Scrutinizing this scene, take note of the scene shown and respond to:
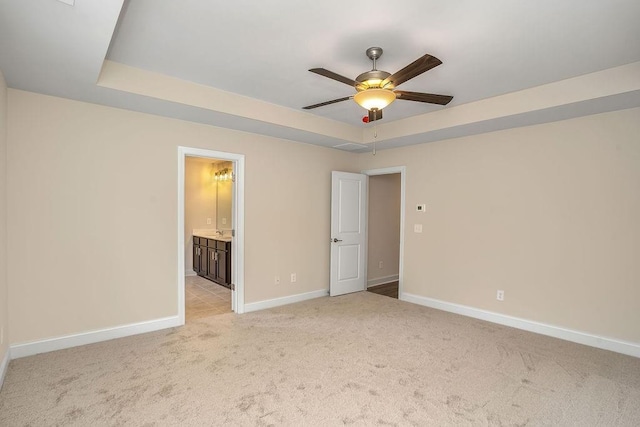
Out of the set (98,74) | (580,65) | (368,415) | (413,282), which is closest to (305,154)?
(413,282)

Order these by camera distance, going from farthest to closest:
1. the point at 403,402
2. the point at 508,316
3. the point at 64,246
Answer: the point at 508,316 → the point at 64,246 → the point at 403,402

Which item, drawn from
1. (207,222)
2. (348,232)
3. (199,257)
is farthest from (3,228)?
(207,222)

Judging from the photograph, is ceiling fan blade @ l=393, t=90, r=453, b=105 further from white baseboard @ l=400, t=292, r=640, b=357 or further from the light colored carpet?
white baseboard @ l=400, t=292, r=640, b=357

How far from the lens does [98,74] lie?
267 cm

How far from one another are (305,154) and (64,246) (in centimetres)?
313

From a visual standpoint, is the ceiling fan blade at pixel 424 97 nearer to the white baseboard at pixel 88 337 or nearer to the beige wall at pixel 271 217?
the beige wall at pixel 271 217

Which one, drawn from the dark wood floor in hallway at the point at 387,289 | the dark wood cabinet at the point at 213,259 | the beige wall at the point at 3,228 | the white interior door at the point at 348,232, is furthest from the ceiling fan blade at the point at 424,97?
the dark wood cabinet at the point at 213,259

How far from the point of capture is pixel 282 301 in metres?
4.86

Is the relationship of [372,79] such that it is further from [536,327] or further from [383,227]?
[383,227]

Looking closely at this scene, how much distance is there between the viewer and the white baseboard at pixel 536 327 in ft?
10.9

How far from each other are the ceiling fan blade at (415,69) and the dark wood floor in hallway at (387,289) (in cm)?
385

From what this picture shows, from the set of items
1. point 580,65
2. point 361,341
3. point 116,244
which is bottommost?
point 361,341

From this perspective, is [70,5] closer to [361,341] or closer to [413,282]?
[361,341]

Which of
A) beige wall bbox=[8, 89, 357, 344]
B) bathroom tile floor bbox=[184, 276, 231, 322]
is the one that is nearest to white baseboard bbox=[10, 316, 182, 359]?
beige wall bbox=[8, 89, 357, 344]
